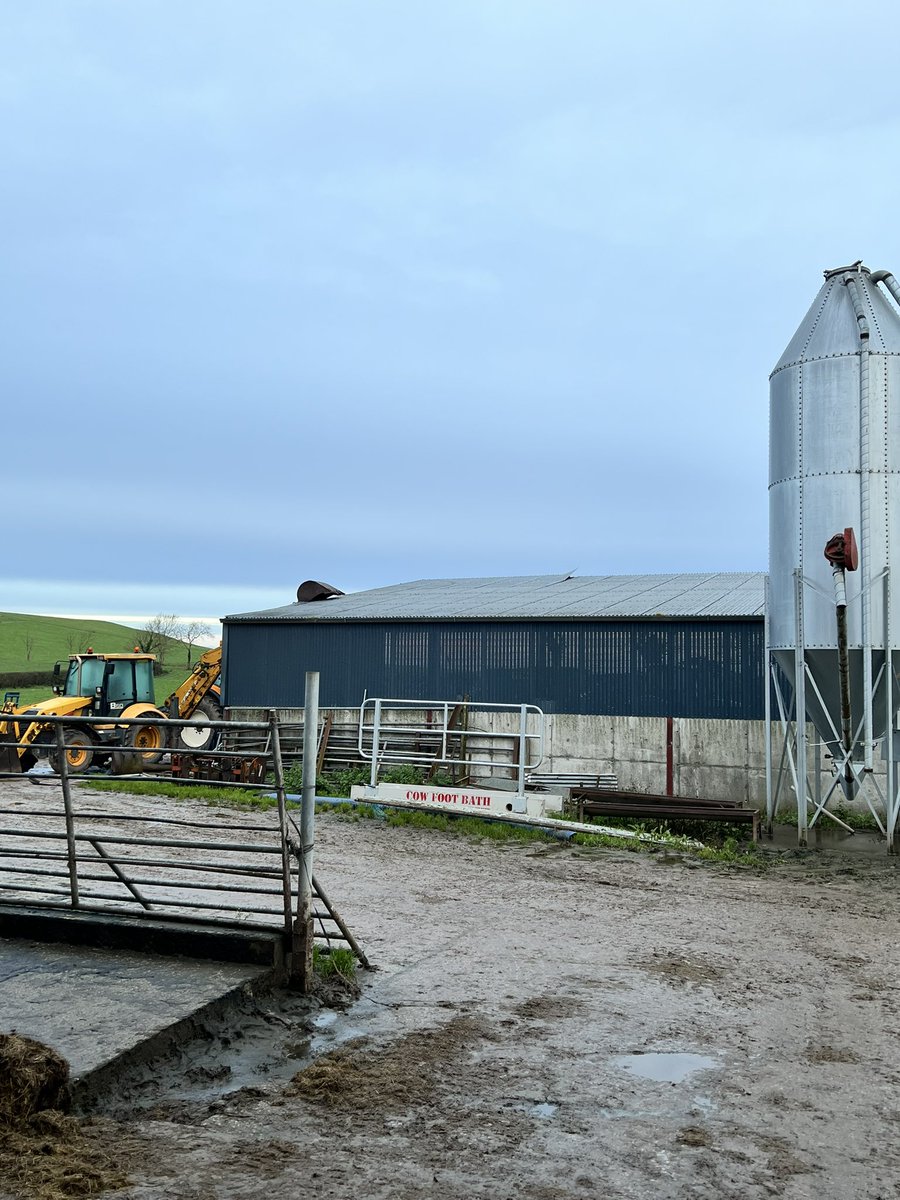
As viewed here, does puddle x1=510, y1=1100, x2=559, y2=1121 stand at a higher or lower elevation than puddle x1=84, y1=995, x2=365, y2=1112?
Result: lower

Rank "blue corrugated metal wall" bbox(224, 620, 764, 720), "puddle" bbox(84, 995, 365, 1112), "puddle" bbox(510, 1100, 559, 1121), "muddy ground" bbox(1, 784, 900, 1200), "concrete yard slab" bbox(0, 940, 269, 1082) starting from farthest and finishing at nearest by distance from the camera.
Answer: "blue corrugated metal wall" bbox(224, 620, 764, 720)
"concrete yard slab" bbox(0, 940, 269, 1082)
"puddle" bbox(84, 995, 365, 1112)
"puddle" bbox(510, 1100, 559, 1121)
"muddy ground" bbox(1, 784, 900, 1200)

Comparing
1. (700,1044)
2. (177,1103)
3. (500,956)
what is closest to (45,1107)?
(177,1103)

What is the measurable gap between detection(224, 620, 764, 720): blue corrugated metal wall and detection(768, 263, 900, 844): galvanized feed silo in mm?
3649

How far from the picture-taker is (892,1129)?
199 inches

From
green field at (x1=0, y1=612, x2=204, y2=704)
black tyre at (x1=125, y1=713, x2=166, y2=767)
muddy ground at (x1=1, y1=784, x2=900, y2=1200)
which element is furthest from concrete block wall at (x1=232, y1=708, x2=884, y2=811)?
green field at (x1=0, y1=612, x2=204, y2=704)

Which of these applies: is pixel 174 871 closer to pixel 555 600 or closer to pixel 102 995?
pixel 102 995

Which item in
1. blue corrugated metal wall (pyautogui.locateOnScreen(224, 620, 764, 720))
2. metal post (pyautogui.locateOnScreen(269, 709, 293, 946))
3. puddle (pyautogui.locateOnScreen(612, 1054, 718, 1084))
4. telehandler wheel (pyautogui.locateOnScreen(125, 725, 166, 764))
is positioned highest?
blue corrugated metal wall (pyautogui.locateOnScreen(224, 620, 764, 720))

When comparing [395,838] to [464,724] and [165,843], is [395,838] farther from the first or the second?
[165,843]

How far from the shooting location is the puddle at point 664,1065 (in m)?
5.73

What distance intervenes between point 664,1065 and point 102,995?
3.25 meters

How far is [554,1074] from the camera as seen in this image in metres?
5.71

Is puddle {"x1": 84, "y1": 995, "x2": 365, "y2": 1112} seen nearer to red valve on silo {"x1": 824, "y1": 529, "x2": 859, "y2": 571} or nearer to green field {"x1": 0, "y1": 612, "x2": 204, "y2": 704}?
red valve on silo {"x1": 824, "y1": 529, "x2": 859, "y2": 571}

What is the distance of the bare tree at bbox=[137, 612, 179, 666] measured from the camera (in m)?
64.4

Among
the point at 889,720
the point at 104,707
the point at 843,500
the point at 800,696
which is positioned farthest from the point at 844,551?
the point at 104,707
